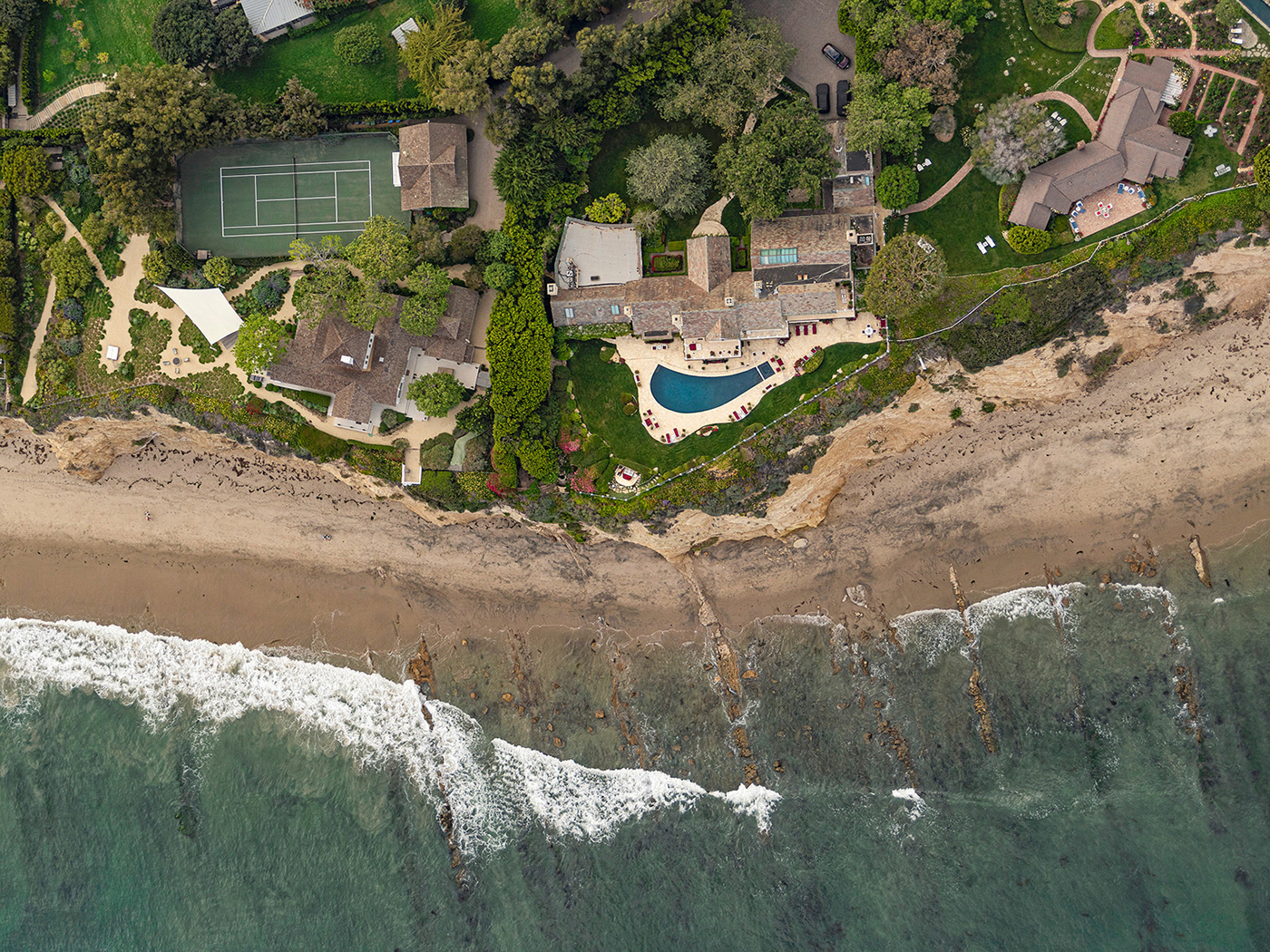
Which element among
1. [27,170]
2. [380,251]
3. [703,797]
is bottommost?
[703,797]

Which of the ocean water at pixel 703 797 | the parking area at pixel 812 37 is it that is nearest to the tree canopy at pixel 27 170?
the ocean water at pixel 703 797

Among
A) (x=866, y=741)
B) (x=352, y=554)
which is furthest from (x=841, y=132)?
(x=352, y=554)

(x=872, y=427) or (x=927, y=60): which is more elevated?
(x=927, y=60)

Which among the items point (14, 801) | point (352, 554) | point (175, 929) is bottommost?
point (175, 929)

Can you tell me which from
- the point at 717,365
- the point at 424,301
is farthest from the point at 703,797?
the point at 424,301

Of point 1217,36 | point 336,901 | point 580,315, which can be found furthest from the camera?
point 336,901

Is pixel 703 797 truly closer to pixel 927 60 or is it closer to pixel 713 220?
pixel 713 220

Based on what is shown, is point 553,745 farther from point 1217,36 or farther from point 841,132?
point 1217,36
